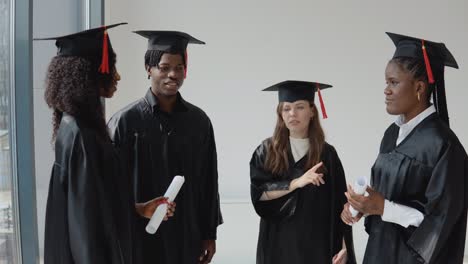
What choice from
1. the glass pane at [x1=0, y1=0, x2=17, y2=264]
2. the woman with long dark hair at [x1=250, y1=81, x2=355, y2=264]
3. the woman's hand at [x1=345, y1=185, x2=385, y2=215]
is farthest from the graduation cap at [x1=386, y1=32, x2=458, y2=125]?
the glass pane at [x1=0, y1=0, x2=17, y2=264]

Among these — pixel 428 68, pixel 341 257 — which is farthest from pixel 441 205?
pixel 341 257

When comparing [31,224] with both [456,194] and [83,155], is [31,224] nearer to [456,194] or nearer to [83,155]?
[83,155]

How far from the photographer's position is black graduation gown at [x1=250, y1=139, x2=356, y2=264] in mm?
3295

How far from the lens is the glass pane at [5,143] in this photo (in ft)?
8.84

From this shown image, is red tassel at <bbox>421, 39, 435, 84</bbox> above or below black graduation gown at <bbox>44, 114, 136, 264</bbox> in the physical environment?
above

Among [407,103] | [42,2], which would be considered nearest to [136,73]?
[42,2]

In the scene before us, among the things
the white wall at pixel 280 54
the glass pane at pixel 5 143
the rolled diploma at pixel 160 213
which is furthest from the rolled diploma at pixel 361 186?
the white wall at pixel 280 54

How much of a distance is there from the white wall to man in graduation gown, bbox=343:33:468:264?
10.6 ft

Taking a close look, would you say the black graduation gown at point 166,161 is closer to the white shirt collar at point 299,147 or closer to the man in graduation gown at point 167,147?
the man in graduation gown at point 167,147

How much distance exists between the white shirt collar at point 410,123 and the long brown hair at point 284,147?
777mm

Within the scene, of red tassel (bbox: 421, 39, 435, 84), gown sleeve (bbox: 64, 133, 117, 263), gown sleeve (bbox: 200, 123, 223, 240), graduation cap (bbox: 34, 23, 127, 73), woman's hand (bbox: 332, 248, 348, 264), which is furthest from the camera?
woman's hand (bbox: 332, 248, 348, 264)

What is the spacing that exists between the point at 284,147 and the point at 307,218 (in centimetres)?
43

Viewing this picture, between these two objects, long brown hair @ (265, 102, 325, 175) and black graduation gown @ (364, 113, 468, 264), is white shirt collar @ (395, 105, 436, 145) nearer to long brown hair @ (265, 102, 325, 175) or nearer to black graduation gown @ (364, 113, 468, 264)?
black graduation gown @ (364, 113, 468, 264)

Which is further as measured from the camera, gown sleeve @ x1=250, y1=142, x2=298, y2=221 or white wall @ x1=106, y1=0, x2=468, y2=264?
white wall @ x1=106, y1=0, x2=468, y2=264
